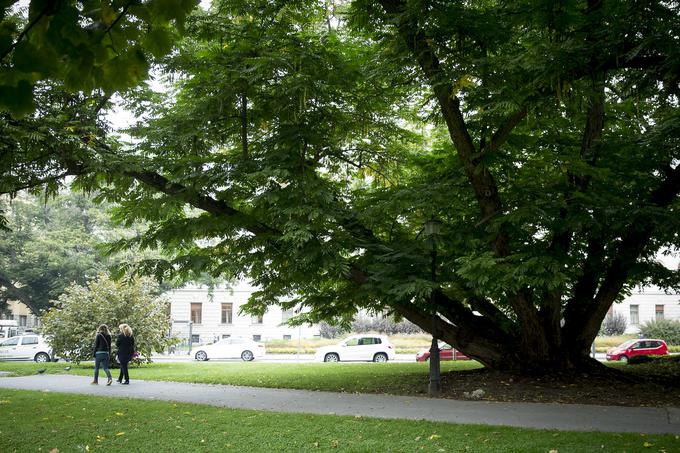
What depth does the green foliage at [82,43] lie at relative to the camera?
2865 millimetres

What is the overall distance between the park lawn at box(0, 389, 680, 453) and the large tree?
302 centimetres

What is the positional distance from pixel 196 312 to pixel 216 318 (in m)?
1.93

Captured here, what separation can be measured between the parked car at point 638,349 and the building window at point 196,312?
35.3 m

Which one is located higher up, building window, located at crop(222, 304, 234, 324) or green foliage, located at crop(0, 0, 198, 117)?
green foliage, located at crop(0, 0, 198, 117)

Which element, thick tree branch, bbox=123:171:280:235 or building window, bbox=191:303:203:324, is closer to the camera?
thick tree branch, bbox=123:171:280:235

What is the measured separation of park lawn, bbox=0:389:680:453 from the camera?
7.46m

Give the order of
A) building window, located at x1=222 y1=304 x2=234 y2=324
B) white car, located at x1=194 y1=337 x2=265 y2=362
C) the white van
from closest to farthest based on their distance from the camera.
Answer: white car, located at x1=194 y1=337 x2=265 y2=362 → the white van → building window, located at x1=222 y1=304 x2=234 y2=324

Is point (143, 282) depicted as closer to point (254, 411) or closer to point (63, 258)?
point (254, 411)

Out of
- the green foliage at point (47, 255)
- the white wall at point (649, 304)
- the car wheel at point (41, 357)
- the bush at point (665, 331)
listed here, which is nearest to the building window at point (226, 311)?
the green foliage at point (47, 255)

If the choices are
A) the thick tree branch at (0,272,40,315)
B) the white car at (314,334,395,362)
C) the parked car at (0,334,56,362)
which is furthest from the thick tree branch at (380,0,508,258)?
the thick tree branch at (0,272,40,315)

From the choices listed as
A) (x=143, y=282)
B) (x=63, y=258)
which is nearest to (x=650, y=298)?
(x=143, y=282)

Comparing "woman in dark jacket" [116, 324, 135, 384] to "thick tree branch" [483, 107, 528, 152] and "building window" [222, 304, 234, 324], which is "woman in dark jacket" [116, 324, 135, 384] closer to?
"thick tree branch" [483, 107, 528, 152]

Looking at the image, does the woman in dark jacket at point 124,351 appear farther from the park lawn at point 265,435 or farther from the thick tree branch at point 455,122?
the thick tree branch at point 455,122

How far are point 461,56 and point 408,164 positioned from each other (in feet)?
14.4
